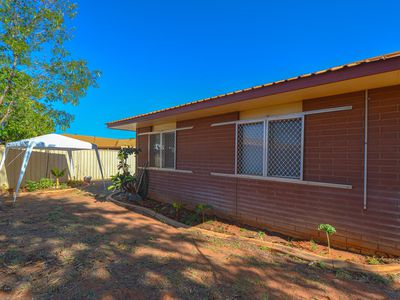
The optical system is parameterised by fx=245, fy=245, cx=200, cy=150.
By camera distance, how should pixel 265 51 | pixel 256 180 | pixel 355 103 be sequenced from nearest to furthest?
pixel 355 103
pixel 256 180
pixel 265 51

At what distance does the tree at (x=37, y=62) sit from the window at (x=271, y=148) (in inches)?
329

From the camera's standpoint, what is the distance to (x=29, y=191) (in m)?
9.96

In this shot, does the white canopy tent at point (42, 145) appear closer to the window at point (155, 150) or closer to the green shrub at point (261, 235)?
the window at point (155, 150)

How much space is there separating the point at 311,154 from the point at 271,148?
2.64ft

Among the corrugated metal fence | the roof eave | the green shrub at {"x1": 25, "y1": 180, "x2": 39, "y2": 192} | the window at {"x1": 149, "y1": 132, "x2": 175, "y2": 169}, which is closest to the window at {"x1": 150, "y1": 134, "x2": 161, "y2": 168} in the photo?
the window at {"x1": 149, "y1": 132, "x2": 175, "y2": 169}

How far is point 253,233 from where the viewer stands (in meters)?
4.80

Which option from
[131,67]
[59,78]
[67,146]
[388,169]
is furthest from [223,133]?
[131,67]

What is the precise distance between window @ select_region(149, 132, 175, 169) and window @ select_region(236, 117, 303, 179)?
2779mm

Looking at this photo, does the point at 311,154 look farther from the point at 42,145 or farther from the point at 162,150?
the point at 42,145

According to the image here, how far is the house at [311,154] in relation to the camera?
136 inches

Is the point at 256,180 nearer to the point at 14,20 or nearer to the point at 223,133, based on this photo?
the point at 223,133

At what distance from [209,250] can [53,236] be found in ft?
9.35

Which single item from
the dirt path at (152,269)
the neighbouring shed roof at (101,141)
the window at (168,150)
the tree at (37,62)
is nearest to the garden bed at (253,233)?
the dirt path at (152,269)

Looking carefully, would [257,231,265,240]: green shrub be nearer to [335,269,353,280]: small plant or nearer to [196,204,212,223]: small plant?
[196,204,212,223]: small plant
